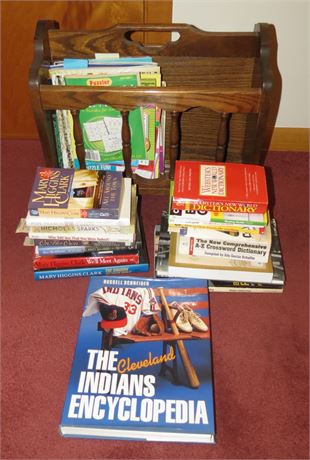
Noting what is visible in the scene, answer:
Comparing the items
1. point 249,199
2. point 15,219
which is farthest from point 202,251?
point 15,219

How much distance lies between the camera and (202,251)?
1109mm

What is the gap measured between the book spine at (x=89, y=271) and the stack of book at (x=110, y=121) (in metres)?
0.29

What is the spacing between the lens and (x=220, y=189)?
104 centimetres

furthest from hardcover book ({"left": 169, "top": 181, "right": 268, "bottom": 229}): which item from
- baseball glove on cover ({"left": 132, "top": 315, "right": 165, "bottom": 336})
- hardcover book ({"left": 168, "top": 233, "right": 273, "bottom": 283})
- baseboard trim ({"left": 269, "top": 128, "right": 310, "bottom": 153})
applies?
baseboard trim ({"left": 269, "top": 128, "right": 310, "bottom": 153})

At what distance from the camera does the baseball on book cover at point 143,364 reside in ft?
2.94

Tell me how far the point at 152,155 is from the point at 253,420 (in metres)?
0.69

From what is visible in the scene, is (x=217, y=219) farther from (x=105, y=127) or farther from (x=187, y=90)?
(x=105, y=127)

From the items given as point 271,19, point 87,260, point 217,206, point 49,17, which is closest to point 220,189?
point 217,206

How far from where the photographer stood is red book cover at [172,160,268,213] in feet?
3.34

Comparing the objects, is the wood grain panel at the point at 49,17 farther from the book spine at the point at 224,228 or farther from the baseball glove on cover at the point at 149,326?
the baseball glove on cover at the point at 149,326

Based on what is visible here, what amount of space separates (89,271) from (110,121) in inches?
15.1

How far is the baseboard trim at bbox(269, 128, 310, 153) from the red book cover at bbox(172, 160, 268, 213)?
0.51m

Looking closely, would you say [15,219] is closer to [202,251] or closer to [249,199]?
[202,251]

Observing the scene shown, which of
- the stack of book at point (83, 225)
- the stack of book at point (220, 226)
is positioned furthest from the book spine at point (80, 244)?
the stack of book at point (220, 226)
